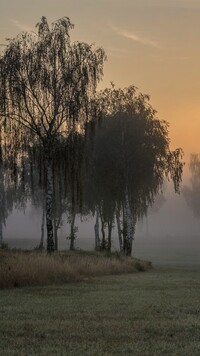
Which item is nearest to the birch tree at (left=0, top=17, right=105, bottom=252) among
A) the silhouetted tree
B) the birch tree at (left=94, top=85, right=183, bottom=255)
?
the birch tree at (left=94, top=85, right=183, bottom=255)

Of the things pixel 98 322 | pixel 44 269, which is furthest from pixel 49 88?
pixel 98 322

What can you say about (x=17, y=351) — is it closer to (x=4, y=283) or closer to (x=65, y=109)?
(x=4, y=283)

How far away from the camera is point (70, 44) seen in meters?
27.4

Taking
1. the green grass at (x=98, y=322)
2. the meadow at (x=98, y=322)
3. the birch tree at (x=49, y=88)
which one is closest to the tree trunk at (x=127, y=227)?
the birch tree at (x=49, y=88)

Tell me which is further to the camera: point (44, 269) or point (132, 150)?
point (132, 150)

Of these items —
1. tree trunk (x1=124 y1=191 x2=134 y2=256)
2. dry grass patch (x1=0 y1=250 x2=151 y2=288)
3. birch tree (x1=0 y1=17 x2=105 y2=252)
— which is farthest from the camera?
tree trunk (x1=124 y1=191 x2=134 y2=256)

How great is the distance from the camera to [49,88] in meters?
26.7

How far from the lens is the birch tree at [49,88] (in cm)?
2620

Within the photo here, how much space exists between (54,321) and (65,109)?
18.1 meters

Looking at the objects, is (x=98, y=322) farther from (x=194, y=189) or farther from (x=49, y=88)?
(x=194, y=189)

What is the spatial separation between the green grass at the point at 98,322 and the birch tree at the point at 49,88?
472 inches

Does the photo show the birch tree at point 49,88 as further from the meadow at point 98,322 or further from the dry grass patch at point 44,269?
the meadow at point 98,322

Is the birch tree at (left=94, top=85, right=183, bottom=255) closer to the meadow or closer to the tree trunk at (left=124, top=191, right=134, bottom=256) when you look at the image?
the tree trunk at (left=124, top=191, right=134, bottom=256)

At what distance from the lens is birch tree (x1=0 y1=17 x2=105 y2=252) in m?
Answer: 26.2
